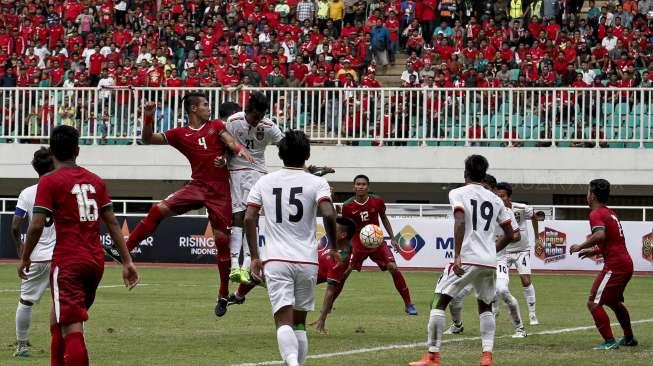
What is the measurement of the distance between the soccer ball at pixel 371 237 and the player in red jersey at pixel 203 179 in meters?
4.04

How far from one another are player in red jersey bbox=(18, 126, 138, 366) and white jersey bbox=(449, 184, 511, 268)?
390cm

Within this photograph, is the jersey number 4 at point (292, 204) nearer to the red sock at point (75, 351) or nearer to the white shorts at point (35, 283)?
the red sock at point (75, 351)

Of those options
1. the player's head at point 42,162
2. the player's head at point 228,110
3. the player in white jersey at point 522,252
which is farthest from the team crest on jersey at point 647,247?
the player's head at point 42,162

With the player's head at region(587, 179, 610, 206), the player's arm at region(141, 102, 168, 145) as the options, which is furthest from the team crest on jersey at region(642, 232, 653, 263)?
the player's arm at region(141, 102, 168, 145)

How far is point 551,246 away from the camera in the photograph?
30828 mm

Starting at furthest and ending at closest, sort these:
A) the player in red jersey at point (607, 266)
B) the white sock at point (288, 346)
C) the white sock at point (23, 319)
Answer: the player in red jersey at point (607, 266), the white sock at point (23, 319), the white sock at point (288, 346)

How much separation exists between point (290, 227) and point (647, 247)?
68.6 feet

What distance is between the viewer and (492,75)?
3372 centimetres

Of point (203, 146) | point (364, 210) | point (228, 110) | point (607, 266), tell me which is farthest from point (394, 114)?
point (607, 266)

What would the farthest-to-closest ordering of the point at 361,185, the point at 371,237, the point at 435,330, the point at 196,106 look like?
the point at 361,185 < the point at 371,237 < the point at 196,106 < the point at 435,330

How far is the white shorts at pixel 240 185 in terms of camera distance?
50.3 ft

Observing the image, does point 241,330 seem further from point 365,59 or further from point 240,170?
point 365,59

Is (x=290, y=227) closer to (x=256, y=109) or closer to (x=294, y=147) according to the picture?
(x=294, y=147)

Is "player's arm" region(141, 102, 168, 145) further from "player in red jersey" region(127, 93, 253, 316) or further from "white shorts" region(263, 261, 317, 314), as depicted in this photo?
"white shorts" region(263, 261, 317, 314)
